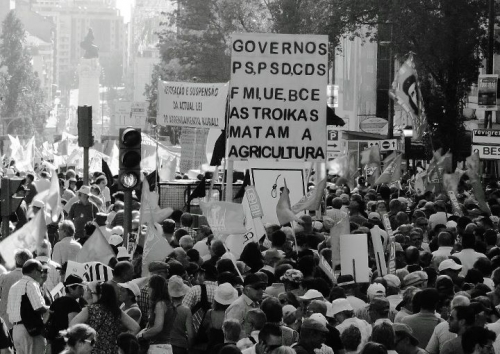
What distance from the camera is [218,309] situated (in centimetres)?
1174

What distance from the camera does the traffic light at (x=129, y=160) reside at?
667 inches

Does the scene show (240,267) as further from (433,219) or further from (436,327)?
(433,219)

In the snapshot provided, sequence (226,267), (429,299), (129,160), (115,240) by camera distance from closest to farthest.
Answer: (429,299), (226,267), (115,240), (129,160)

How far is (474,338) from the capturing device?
9625mm

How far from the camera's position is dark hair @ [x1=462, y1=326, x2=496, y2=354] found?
9625 mm

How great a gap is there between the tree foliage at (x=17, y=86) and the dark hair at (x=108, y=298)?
9797 centimetres

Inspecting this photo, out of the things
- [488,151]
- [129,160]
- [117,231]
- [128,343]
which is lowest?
[128,343]

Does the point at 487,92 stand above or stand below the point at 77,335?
above

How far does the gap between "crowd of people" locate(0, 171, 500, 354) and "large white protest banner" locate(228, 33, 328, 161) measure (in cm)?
319

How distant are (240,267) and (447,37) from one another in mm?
24123

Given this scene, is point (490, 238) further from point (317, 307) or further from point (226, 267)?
point (317, 307)

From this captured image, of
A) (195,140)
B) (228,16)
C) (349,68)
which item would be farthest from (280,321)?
(349,68)

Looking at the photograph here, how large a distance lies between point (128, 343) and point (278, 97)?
8787mm

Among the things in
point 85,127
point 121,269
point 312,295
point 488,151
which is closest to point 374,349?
point 312,295
